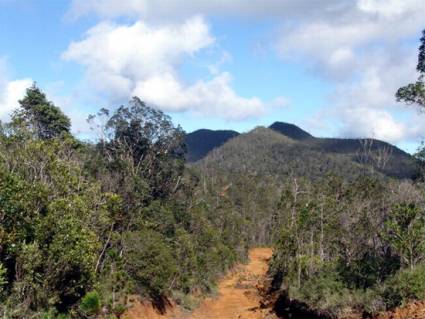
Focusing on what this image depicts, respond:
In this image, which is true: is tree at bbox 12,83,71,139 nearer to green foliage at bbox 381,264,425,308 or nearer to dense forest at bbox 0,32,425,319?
dense forest at bbox 0,32,425,319

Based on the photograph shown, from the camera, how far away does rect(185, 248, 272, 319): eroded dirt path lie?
34281mm

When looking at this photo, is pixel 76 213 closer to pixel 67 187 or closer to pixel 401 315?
pixel 67 187

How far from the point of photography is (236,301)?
39.8 meters

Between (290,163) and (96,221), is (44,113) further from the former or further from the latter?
(290,163)

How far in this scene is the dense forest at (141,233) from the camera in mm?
17609

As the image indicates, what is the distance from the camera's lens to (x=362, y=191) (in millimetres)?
44812

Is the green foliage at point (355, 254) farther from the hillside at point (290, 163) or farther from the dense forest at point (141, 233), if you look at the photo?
the hillside at point (290, 163)

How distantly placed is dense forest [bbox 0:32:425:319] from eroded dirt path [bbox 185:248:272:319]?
1159 mm

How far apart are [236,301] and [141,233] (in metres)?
14.5

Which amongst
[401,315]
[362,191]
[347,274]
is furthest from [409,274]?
[362,191]

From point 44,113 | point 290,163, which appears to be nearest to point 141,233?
point 44,113

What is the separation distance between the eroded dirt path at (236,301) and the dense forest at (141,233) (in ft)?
3.80

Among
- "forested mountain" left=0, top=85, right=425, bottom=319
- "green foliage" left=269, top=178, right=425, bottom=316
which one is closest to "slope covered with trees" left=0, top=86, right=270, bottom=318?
"forested mountain" left=0, top=85, right=425, bottom=319

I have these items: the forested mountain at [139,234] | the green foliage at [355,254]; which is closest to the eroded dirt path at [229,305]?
the forested mountain at [139,234]
